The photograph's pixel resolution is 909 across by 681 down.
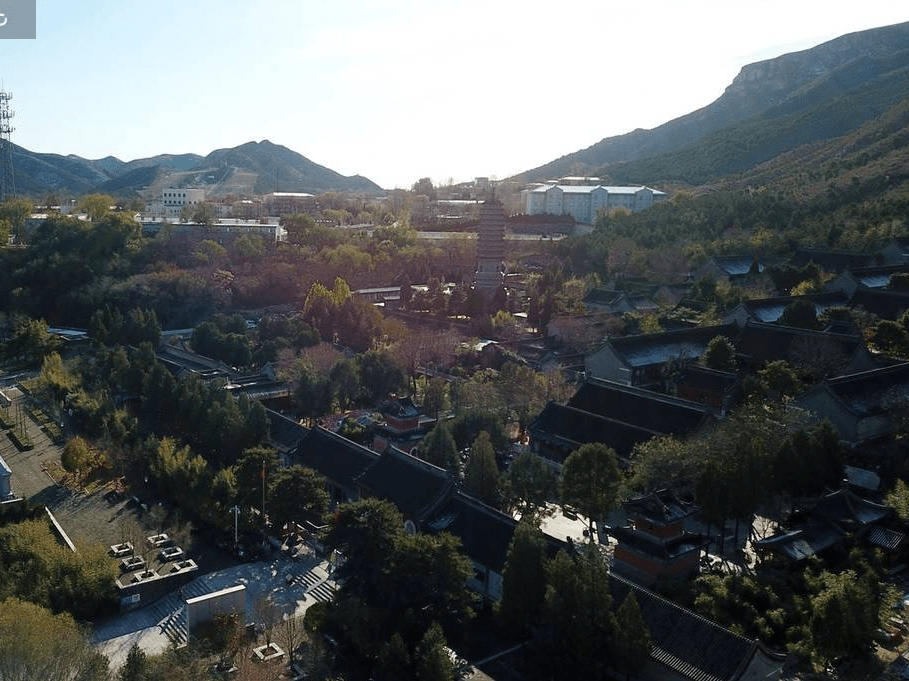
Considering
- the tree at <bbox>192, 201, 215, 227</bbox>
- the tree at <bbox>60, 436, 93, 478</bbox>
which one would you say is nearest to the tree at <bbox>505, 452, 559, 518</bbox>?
the tree at <bbox>60, 436, 93, 478</bbox>

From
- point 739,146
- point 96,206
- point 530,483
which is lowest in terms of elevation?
point 530,483

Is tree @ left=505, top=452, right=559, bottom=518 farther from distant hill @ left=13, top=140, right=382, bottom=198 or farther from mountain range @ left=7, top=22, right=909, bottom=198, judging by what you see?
distant hill @ left=13, top=140, right=382, bottom=198

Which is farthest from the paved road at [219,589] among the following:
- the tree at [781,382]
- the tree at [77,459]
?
the tree at [781,382]

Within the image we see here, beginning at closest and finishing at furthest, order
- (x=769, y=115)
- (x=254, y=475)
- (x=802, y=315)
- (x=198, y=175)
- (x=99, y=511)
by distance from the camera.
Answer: (x=254, y=475) < (x=99, y=511) < (x=802, y=315) < (x=769, y=115) < (x=198, y=175)

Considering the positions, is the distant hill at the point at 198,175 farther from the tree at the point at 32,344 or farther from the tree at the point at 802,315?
the tree at the point at 802,315

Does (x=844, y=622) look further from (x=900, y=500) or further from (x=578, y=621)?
(x=900, y=500)

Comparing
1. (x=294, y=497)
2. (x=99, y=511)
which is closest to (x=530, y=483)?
(x=294, y=497)

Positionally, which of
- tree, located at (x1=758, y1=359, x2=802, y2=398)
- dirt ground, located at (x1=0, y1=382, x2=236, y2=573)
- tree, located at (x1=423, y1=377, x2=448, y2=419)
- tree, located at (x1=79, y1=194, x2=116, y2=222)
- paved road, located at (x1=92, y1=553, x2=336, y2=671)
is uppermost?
tree, located at (x1=79, y1=194, x2=116, y2=222)
